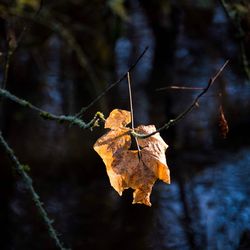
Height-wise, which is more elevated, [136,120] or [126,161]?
[136,120]

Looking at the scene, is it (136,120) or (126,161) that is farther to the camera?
(136,120)

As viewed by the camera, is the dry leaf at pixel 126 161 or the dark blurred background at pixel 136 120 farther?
the dark blurred background at pixel 136 120

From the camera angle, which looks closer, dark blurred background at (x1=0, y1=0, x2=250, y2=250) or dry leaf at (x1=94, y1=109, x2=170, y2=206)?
dry leaf at (x1=94, y1=109, x2=170, y2=206)

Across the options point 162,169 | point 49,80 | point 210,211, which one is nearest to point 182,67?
point 49,80
